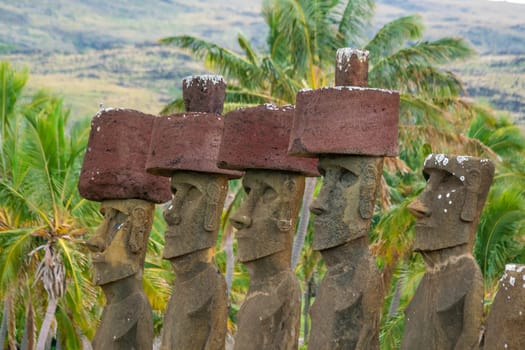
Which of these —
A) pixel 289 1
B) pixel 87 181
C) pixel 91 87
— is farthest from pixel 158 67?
pixel 87 181

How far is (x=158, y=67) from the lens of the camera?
381 ft

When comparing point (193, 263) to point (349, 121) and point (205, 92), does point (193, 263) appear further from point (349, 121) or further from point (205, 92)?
point (349, 121)

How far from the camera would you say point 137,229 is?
1118 cm

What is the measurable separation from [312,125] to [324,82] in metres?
15.1

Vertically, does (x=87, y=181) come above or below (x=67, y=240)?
above

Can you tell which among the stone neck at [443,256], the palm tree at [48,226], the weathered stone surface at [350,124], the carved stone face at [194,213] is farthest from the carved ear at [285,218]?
the palm tree at [48,226]

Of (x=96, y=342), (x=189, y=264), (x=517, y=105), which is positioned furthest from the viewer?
(x=517, y=105)

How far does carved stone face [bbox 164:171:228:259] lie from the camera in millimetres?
10219

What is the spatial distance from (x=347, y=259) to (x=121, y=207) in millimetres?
3363

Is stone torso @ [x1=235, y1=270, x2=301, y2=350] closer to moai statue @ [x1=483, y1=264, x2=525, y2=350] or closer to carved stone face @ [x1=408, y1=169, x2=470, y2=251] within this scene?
carved stone face @ [x1=408, y1=169, x2=470, y2=251]

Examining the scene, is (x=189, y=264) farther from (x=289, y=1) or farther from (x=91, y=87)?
(x=91, y=87)

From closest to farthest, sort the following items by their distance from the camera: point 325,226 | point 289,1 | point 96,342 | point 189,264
Answer: point 325,226 < point 189,264 < point 96,342 < point 289,1

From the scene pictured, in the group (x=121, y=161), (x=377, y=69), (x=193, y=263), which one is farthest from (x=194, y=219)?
(x=377, y=69)

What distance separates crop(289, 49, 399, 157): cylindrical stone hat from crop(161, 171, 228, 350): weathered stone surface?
1.66m
